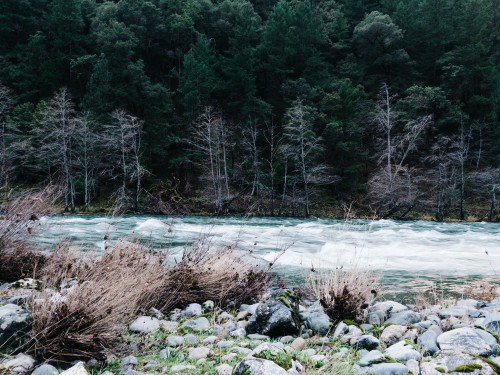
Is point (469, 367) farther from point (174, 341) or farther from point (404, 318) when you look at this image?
point (174, 341)

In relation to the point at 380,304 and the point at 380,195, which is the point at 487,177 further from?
the point at 380,304

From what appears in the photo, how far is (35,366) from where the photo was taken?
10.1 feet

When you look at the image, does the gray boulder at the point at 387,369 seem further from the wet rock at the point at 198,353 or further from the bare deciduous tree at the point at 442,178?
the bare deciduous tree at the point at 442,178

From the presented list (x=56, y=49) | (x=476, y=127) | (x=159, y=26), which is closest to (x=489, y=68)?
(x=476, y=127)

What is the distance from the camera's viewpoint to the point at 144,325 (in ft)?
14.3

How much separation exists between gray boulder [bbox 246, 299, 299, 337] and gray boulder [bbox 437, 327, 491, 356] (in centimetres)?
157

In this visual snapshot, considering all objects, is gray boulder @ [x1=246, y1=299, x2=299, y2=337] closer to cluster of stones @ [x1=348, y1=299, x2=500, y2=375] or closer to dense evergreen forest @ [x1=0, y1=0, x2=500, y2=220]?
cluster of stones @ [x1=348, y1=299, x2=500, y2=375]

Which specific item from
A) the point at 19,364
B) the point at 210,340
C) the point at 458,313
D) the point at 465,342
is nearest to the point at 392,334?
the point at 465,342

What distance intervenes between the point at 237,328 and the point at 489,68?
4579cm

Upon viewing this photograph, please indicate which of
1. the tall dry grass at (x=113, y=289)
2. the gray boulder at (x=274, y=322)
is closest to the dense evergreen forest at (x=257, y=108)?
the tall dry grass at (x=113, y=289)

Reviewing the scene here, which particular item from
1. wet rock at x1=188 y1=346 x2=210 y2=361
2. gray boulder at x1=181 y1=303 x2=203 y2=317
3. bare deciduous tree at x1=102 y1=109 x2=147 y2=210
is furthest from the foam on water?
bare deciduous tree at x1=102 y1=109 x2=147 y2=210

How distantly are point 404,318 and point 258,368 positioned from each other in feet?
9.28

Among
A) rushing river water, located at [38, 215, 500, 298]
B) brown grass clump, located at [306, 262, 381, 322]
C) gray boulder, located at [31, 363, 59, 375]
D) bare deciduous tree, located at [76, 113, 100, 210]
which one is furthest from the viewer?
bare deciduous tree, located at [76, 113, 100, 210]

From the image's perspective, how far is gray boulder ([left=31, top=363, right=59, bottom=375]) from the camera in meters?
2.93
